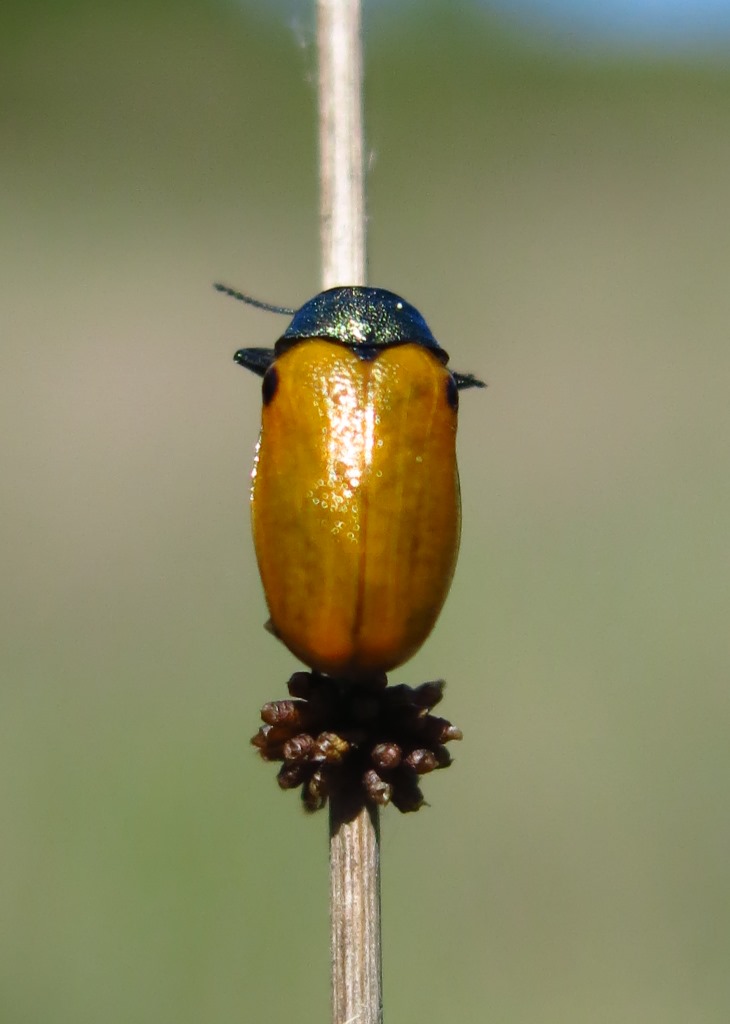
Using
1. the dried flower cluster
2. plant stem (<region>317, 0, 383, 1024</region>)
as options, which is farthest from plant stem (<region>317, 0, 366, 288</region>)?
the dried flower cluster

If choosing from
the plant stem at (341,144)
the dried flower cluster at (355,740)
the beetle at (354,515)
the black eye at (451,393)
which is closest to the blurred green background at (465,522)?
the plant stem at (341,144)

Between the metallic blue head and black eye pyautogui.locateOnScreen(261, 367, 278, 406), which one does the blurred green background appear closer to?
the metallic blue head

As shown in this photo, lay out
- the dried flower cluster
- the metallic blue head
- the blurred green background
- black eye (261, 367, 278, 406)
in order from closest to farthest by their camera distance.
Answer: the dried flower cluster, black eye (261, 367, 278, 406), the metallic blue head, the blurred green background

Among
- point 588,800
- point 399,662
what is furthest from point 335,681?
point 588,800

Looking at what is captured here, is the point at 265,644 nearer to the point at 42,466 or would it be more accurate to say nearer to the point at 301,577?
the point at 42,466

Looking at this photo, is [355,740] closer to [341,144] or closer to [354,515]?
[354,515]

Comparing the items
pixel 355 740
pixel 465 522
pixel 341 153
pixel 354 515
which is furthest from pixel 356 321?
pixel 465 522
